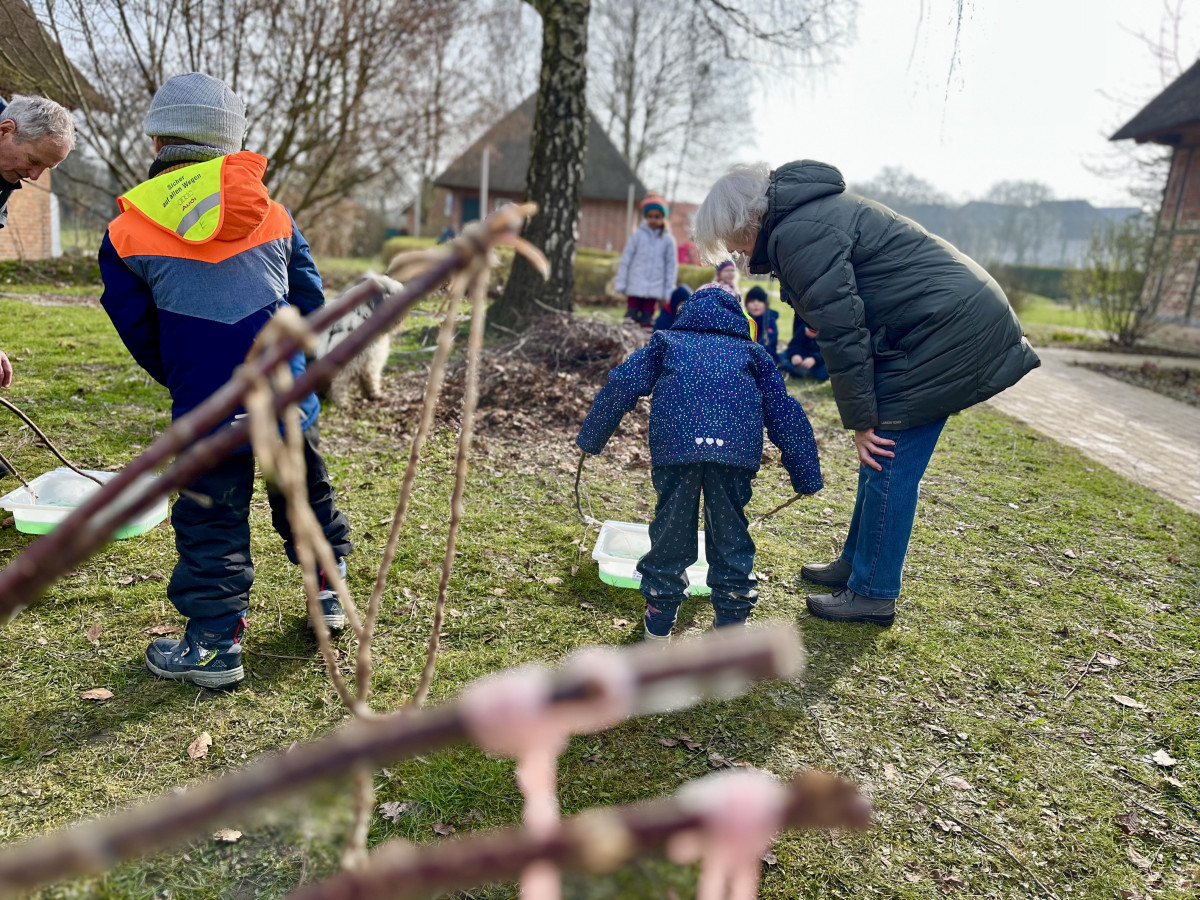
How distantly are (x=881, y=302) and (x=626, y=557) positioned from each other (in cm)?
161

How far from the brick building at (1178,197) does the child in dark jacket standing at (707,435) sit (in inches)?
612

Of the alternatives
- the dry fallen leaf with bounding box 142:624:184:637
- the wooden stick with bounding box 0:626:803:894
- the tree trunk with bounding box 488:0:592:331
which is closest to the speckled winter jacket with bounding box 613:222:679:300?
the tree trunk with bounding box 488:0:592:331

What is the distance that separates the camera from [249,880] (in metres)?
2.05

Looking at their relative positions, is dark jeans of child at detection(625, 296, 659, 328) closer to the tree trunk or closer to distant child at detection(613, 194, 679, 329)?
distant child at detection(613, 194, 679, 329)

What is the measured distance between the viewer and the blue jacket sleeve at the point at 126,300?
8.45 feet

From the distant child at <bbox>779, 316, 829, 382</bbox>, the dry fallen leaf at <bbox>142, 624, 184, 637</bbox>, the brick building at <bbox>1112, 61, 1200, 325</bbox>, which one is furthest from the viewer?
the brick building at <bbox>1112, 61, 1200, 325</bbox>

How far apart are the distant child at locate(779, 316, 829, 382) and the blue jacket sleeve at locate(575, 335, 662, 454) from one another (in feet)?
20.2

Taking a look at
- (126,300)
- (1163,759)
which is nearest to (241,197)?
(126,300)

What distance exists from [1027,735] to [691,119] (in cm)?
3396

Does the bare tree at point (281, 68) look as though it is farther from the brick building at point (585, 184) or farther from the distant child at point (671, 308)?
the brick building at point (585, 184)

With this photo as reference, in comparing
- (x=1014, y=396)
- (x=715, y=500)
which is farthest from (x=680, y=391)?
(x=1014, y=396)

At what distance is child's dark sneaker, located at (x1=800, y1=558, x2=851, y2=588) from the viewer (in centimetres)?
392

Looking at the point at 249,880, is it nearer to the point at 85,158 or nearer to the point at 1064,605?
the point at 1064,605

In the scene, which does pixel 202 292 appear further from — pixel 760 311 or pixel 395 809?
pixel 760 311
